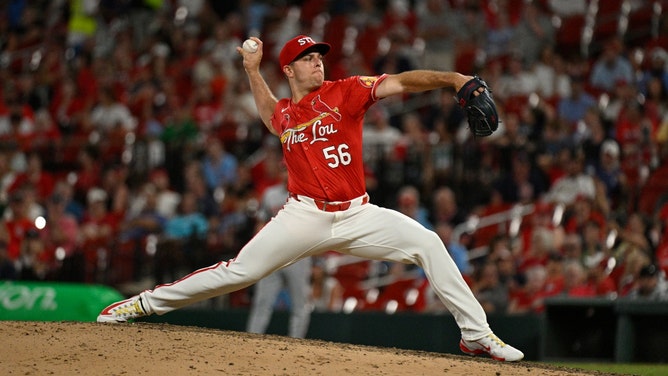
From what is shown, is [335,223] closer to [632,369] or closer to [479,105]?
[479,105]

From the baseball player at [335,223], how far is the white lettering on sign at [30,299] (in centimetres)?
470

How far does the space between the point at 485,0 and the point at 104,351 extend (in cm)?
1079

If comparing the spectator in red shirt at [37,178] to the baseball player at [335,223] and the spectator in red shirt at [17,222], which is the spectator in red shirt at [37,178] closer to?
the spectator in red shirt at [17,222]

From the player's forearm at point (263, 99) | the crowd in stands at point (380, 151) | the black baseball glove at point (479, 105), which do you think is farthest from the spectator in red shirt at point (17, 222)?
the black baseball glove at point (479, 105)

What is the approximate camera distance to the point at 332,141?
7258mm

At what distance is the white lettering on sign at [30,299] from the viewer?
38.5 feet

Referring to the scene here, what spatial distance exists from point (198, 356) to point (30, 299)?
213 inches

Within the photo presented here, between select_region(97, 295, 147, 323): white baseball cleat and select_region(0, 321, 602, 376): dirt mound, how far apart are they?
0.32 feet

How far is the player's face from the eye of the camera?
7461mm

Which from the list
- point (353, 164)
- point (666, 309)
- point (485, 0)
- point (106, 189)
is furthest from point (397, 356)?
point (485, 0)

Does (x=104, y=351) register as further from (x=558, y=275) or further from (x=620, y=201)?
(x=620, y=201)

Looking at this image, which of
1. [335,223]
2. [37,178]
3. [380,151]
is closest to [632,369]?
[335,223]

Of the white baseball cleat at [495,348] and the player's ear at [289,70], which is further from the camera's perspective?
the player's ear at [289,70]

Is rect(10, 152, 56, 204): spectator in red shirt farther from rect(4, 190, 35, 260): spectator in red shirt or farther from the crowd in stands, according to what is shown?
rect(4, 190, 35, 260): spectator in red shirt
